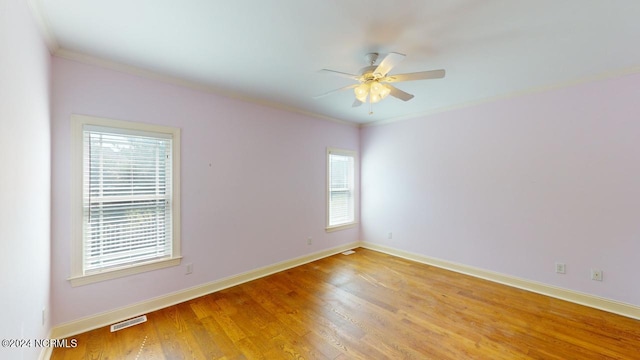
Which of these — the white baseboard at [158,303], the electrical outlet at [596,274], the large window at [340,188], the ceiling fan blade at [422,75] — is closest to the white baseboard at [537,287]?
the electrical outlet at [596,274]

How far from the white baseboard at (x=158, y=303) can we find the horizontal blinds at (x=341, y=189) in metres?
1.13

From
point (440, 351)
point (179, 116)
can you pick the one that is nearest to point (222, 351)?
point (440, 351)

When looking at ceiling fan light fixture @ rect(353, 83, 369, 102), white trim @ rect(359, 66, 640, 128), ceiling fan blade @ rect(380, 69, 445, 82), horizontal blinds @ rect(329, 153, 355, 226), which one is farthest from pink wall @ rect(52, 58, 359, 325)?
ceiling fan blade @ rect(380, 69, 445, 82)

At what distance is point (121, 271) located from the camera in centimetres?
245

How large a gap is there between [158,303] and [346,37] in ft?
10.6

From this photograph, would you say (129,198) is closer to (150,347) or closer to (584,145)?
(150,347)

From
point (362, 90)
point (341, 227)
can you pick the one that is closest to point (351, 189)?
point (341, 227)

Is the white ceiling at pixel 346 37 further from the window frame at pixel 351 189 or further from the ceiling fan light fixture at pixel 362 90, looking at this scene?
the window frame at pixel 351 189

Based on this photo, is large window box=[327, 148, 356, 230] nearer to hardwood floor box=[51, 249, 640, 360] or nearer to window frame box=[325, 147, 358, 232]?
window frame box=[325, 147, 358, 232]

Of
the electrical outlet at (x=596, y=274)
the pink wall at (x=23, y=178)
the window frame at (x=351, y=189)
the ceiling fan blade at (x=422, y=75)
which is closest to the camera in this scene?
the pink wall at (x=23, y=178)

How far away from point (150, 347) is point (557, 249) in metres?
4.40

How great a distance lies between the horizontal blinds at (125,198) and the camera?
91.4 inches

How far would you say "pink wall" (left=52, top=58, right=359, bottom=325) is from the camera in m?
2.21

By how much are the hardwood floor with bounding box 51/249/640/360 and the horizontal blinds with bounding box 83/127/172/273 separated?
0.71 meters
